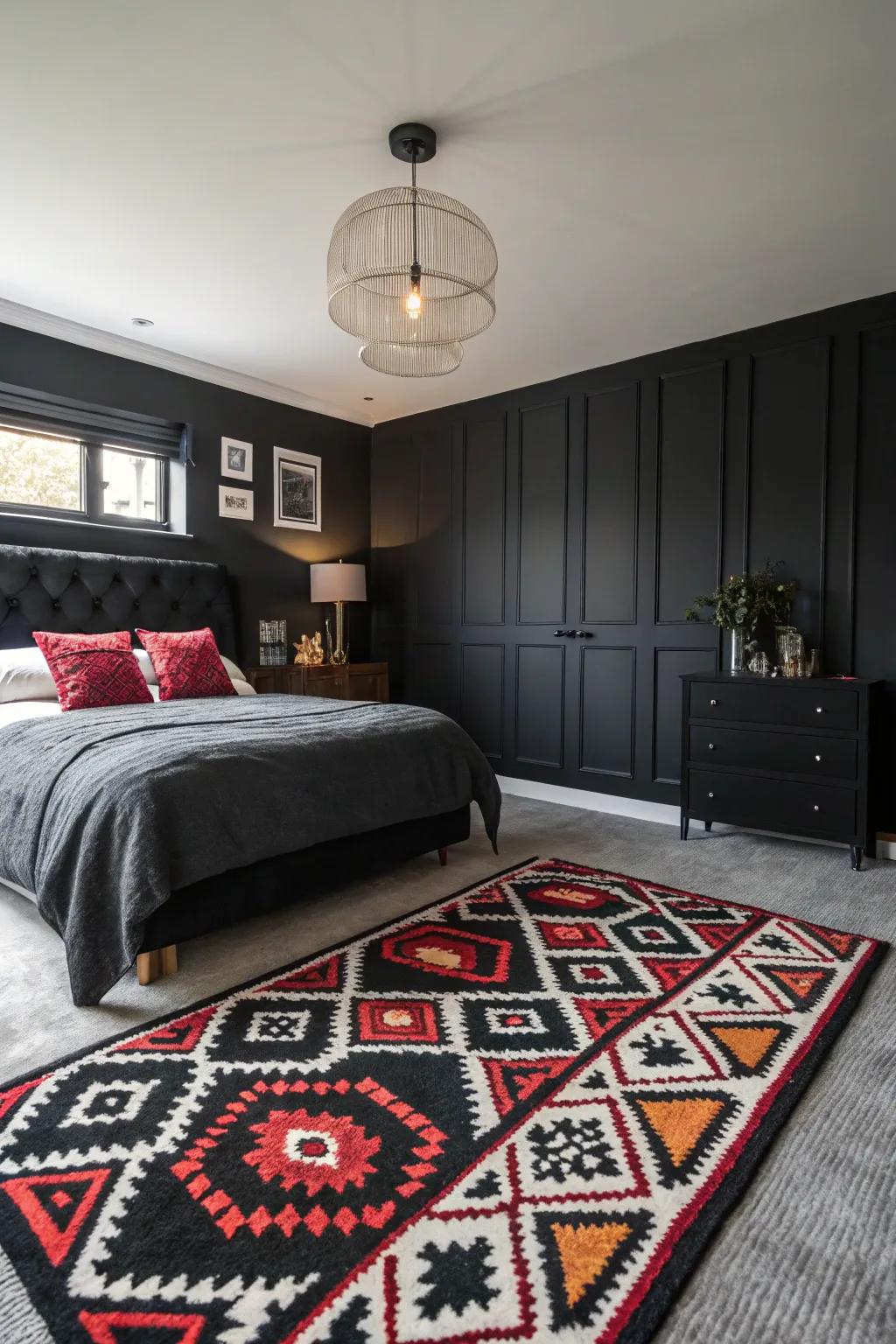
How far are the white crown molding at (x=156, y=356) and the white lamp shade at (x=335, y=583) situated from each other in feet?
3.56

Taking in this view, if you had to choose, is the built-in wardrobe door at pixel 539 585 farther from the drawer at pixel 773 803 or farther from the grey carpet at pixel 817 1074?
the drawer at pixel 773 803

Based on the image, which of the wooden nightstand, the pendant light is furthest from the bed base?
the pendant light

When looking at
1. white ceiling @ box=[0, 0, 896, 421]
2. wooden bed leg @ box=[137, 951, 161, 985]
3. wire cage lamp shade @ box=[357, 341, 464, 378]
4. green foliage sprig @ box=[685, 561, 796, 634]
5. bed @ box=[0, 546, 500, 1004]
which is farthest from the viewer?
green foliage sprig @ box=[685, 561, 796, 634]

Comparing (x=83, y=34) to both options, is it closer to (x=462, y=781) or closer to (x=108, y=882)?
(x=108, y=882)

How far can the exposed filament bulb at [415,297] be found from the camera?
2.16 metres

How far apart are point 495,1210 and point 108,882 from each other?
124 centimetres

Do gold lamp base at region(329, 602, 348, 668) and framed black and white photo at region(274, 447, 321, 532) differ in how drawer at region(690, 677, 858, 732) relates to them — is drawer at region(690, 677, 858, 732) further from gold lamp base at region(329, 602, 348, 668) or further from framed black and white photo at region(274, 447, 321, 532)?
framed black and white photo at region(274, 447, 321, 532)

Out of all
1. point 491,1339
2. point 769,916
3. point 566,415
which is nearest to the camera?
point 491,1339

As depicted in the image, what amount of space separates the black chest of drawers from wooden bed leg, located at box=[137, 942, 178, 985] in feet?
7.82

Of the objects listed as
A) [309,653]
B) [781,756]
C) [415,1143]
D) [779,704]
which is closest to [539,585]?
[309,653]

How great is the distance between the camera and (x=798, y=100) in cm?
209

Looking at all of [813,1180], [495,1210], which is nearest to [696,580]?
[813,1180]

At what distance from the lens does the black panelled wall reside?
3.41 meters

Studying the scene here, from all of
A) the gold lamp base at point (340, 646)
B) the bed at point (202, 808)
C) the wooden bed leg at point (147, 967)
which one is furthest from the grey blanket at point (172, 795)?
the gold lamp base at point (340, 646)
